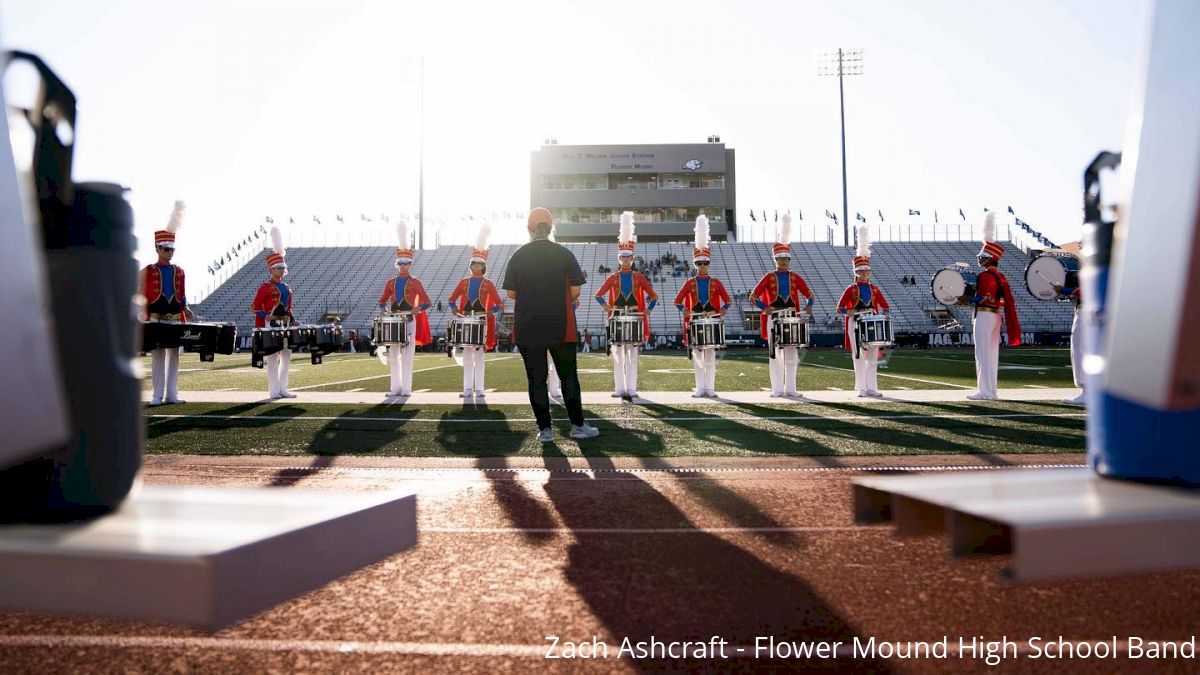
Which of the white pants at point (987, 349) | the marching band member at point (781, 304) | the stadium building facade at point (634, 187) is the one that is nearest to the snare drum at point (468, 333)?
the marching band member at point (781, 304)

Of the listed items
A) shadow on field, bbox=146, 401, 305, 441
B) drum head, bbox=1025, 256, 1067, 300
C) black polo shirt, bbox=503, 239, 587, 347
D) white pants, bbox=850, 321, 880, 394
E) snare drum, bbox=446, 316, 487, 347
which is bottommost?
shadow on field, bbox=146, 401, 305, 441

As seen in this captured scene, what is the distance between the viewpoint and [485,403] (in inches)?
384

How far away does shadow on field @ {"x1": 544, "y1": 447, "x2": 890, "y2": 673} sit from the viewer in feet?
6.66

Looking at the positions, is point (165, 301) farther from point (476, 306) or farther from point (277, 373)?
point (476, 306)

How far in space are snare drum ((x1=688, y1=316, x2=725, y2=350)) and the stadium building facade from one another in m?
40.5

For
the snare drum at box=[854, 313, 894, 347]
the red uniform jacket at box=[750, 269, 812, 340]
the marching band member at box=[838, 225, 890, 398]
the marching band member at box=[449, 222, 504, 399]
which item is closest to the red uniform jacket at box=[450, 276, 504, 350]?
the marching band member at box=[449, 222, 504, 399]

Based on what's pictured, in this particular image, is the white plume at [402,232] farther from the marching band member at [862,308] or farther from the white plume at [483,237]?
the marching band member at [862,308]

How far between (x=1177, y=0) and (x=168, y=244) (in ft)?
37.7

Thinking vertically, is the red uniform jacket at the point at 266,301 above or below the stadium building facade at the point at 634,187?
below

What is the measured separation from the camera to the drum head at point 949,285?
10.5 meters

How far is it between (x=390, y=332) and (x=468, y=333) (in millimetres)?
1366

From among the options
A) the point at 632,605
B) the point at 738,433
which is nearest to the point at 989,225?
the point at 738,433

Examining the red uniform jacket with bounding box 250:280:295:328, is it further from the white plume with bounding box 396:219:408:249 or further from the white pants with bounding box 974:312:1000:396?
the white pants with bounding box 974:312:1000:396

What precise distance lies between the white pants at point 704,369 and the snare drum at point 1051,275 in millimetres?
4810
